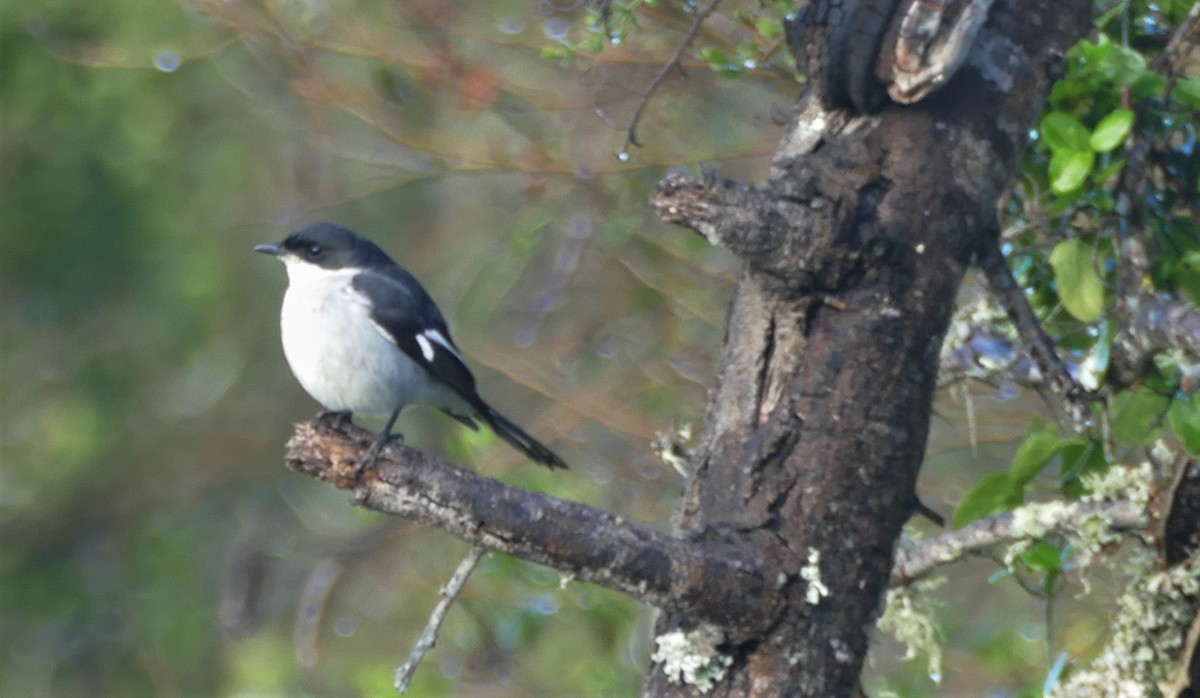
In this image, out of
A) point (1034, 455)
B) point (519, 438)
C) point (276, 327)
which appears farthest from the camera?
point (276, 327)

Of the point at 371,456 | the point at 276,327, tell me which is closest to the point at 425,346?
the point at 371,456

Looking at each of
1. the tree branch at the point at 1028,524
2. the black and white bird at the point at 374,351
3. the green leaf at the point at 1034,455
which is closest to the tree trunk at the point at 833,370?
the tree branch at the point at 1028,524

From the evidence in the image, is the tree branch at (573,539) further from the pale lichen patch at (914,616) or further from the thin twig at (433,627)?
the pale lichen patch at (914,616)

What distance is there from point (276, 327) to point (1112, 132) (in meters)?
7.69

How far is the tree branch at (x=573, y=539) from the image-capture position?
8.05 ft

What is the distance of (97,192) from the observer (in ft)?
31.7

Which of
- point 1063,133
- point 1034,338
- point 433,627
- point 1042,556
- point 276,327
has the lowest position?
point 276,327

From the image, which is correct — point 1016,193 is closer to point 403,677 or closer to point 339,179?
point 403,677

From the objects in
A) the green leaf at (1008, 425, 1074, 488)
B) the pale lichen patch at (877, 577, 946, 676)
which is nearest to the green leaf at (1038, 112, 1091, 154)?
the green leaf at (1008, 425, 1074, 488)

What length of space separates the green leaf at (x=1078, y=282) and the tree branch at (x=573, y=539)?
2.86ft

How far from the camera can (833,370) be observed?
271cm

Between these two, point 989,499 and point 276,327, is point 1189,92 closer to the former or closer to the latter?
point 989,499

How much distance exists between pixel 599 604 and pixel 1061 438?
7.96 feet

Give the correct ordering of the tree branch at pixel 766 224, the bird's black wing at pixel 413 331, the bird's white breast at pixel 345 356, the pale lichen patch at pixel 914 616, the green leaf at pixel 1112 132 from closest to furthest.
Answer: the tree branch at pixel 766 224
the green leaf at pixel 1112 132
the pale lichen patch at pixel 914 616
the bird's white breast at pixel 345 356
the bird's black wing at pixel 413 331
